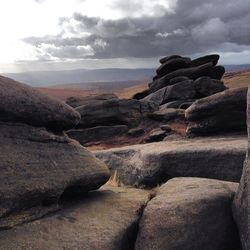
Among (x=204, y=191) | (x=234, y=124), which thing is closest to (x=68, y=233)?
(x=204, y=191)

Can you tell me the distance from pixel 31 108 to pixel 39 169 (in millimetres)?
2228

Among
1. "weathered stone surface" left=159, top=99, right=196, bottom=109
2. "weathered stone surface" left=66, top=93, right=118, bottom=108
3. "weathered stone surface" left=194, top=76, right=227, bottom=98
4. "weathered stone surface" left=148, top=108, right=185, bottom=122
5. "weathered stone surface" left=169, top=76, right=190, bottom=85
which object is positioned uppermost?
"weathered stone surface" left=169, top=76, right=190, bottom=85

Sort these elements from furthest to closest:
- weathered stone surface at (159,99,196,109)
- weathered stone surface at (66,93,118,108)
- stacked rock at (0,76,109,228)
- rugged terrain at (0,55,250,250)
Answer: weathered stone surface at (159,99,196,109) → weathered stone surface at (66,93,118,108) → stacked rock at (0,76,109,228) → rugged terrain at (0,55,250,250)

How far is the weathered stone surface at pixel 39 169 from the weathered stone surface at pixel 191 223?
2.88 m

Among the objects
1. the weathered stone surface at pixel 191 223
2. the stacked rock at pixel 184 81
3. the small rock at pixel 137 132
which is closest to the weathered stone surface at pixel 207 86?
the stacked rock at pixel 184 81

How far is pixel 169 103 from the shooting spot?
2355 inches

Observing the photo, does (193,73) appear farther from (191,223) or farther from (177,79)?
(191,223)

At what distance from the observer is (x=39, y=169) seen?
13.9m

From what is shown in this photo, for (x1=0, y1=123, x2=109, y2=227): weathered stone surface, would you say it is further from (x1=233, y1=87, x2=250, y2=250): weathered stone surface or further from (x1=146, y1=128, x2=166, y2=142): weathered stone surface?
(x1=146, y1=128, x2=166, y2=142): weathered stone surface

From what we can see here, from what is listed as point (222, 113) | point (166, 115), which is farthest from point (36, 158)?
point (166, 115)

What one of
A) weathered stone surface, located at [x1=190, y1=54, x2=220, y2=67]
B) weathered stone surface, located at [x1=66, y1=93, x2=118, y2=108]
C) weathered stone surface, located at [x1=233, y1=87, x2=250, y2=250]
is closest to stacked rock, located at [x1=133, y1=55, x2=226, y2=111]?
weathered stone surface, located at [x1=190, y1=54, x2=220, y2=67]

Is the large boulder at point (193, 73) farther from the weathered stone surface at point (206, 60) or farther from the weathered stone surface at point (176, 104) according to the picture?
the weathered stone surface at point (176, 104)

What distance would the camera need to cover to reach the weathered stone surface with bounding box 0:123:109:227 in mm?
12694

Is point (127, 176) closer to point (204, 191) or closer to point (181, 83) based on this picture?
point (204, 191)
